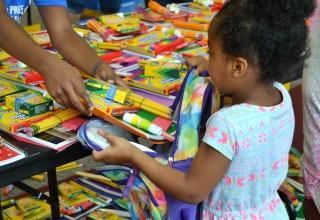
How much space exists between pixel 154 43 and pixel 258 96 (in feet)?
2.83

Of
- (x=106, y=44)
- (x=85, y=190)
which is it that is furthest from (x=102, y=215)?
(x=106, y=44)

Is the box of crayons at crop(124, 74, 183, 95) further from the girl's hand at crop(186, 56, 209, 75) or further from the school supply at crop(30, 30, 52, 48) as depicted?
the school supply at crop(30, 30, 52, 48)

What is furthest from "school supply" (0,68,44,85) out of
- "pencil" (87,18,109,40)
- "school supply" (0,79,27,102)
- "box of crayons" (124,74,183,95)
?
"pencil" (87,18,109,40)

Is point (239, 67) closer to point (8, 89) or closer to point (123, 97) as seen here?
point (123, 97)

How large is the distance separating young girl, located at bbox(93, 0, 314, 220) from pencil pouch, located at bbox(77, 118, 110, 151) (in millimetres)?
26

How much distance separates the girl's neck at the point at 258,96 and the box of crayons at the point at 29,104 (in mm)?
464

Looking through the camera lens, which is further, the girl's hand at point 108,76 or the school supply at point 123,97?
the girl's hand at point 108,76

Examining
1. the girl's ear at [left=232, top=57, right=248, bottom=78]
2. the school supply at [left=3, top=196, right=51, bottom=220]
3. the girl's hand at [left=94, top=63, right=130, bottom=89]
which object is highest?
the girl's ear at [left=232, top=57, right=248, bottom=78]

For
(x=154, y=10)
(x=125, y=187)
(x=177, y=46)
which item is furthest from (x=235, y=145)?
(x=154, y=10)

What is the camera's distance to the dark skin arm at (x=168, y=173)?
1.02 metres

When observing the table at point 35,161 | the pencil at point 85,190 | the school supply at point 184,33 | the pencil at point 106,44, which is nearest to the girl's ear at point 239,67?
the table at point 35,161

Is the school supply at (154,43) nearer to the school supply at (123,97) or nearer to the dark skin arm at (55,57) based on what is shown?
the dark skin arm at (55,57)

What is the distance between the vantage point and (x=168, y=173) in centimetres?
105

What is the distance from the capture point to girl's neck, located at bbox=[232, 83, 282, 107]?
104 cm
